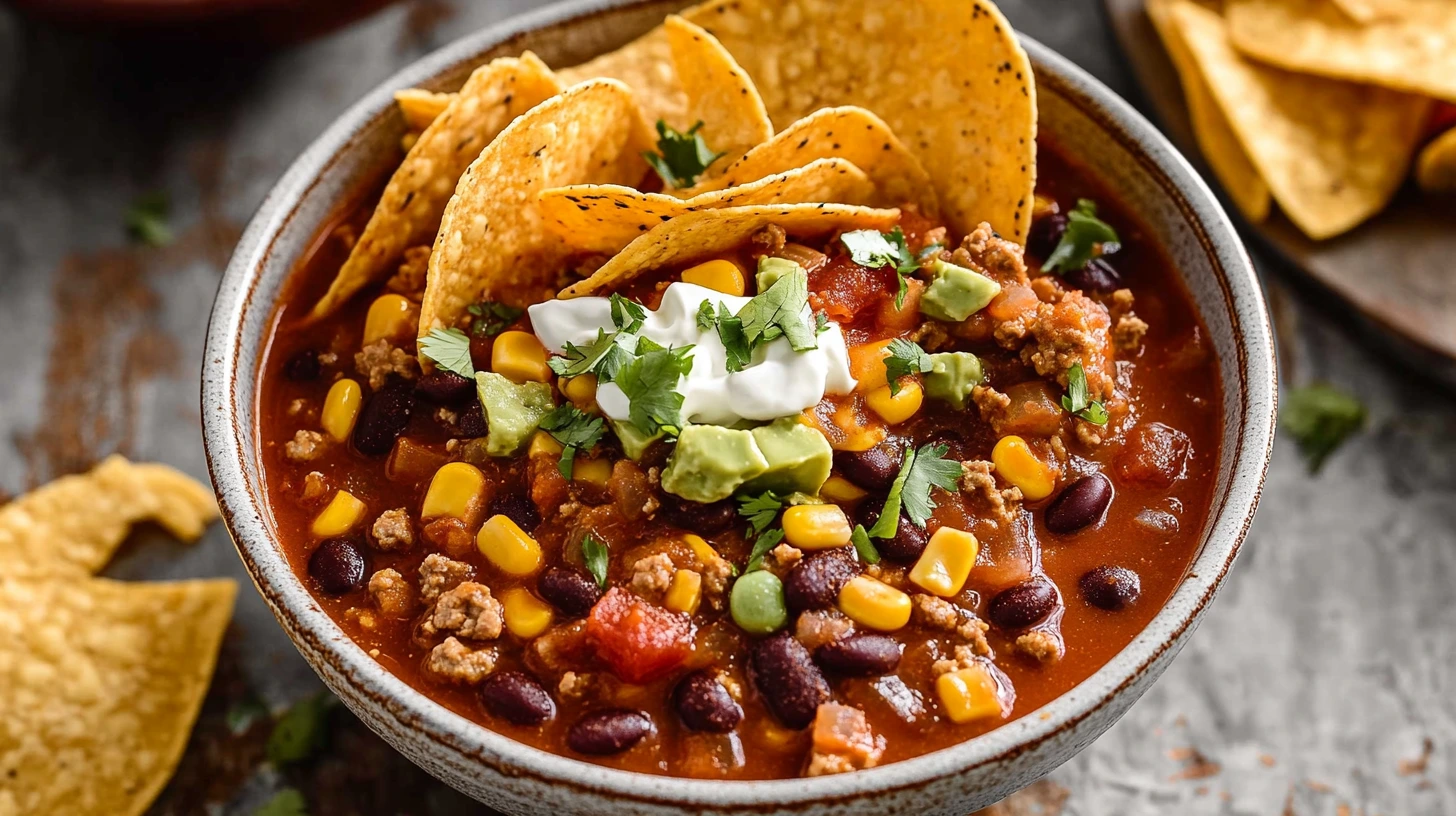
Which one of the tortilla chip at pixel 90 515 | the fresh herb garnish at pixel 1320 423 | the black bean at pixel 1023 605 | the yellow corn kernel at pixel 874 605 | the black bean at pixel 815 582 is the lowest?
the fresh herb garnish at pixel 1320 423

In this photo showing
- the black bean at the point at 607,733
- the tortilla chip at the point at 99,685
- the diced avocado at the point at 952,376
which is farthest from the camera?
the tortilla chip at the point at 99,685

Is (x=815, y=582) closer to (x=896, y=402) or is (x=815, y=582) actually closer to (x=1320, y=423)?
(x=896, y=402)

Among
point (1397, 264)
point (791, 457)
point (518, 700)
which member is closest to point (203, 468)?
point (518, 700)

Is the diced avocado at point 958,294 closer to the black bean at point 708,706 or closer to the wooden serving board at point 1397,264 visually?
the black bean at point 708,706

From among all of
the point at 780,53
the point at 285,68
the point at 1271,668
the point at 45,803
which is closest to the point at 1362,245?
the point at 1271,668

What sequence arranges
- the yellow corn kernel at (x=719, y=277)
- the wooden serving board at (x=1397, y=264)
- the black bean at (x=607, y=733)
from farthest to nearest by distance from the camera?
the wooden serving board at (x=1397, y=264)
the yellow corn kernel at (x=719, y=277)
the black bean at (x=607, y=733)

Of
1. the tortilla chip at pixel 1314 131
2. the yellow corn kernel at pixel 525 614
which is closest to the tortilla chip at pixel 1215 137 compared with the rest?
the tortilla chip at pixel 1314 131

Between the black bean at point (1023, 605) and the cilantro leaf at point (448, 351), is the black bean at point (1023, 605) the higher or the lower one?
the lower one
